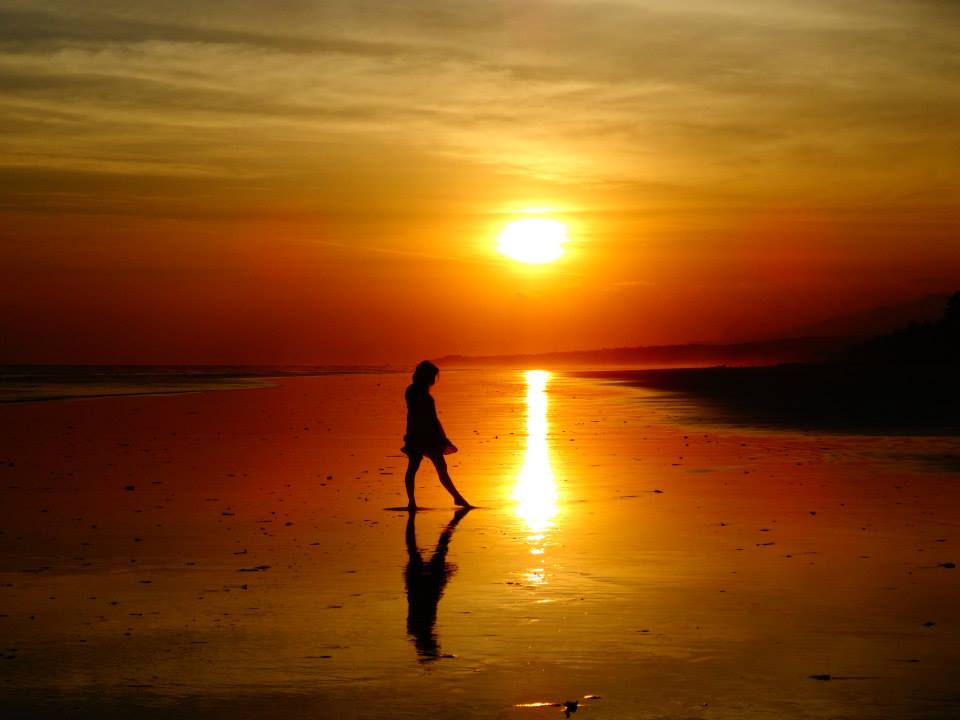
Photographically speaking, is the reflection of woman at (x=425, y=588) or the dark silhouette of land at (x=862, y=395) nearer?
the reflection of woman at (x=425, y=588)

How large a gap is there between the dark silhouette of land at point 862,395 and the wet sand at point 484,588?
12.4 metres

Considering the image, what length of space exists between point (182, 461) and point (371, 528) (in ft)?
32.2

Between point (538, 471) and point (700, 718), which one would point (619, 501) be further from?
point (700, 718)

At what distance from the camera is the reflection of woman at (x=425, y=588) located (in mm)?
9188

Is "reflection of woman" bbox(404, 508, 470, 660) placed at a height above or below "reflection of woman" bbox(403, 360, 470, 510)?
below

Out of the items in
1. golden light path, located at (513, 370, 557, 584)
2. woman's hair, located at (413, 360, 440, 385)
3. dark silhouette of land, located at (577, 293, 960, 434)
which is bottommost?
golden light path, located at (513, 370, 557, 584)

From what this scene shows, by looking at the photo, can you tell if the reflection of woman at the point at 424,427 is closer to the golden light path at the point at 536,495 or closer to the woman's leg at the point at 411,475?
the woman's leg at the point at 411,475

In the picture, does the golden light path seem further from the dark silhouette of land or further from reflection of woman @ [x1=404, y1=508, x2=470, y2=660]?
the dark silhouette of land

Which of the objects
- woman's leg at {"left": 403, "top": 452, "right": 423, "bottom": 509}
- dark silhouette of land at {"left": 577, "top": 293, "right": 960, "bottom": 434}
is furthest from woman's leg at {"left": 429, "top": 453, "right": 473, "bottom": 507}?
dark silhouette of land at {"left": 577, "top": 293, "right": 960, "bottom": 434}

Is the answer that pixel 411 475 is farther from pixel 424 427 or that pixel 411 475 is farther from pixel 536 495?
pixel 536 495

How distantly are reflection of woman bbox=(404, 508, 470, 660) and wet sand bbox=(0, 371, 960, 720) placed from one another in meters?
0.05

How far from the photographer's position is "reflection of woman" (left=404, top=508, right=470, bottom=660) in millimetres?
9188

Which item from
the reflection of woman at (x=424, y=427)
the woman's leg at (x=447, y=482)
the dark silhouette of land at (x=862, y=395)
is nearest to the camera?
the woman's leg at (x=447, y=482)

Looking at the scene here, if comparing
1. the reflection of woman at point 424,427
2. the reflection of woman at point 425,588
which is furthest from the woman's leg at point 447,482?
the reflection of woman at point 425,588
